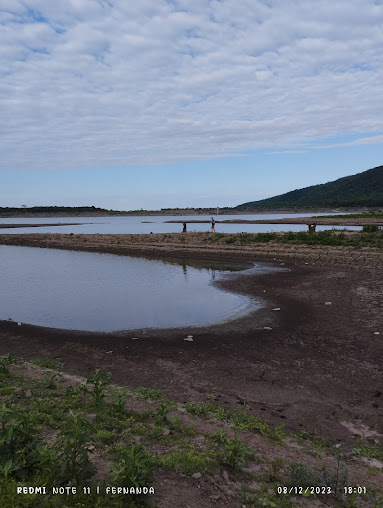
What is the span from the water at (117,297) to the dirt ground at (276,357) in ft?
4.09

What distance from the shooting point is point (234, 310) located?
1559cm

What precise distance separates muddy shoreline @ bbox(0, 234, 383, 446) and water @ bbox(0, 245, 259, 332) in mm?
1259

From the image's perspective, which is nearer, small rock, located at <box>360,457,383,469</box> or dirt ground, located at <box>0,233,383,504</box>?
small rock, located at <box>360,457,383,469</box>

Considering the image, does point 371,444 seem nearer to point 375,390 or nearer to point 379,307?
point 375,390

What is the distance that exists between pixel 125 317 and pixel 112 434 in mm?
9136

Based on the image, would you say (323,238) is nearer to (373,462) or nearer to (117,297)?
(117,297)

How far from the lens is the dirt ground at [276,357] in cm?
723

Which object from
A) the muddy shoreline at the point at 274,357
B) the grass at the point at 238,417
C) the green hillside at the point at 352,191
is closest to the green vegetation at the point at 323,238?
the muddy shoreline at the point at 274,357

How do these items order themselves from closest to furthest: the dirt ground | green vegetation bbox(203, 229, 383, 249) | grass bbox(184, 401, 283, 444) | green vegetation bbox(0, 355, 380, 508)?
green vegetation bbox(0, 355, 380, 508) < grass bbox(184, 401, 283, 444) < the dirt ground < green vegetation bbox(203, 229, 383, 249)

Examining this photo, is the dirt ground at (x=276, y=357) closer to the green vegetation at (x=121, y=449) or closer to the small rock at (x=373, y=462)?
the small rock at (x=373, y=462)

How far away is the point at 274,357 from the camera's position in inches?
397

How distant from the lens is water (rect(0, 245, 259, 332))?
47.0ft

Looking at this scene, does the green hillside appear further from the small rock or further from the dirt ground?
the small rock

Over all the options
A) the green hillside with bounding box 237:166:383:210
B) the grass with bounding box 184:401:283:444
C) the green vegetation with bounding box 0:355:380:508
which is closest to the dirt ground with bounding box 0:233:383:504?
the grass with bounding box 184:401:283:444
